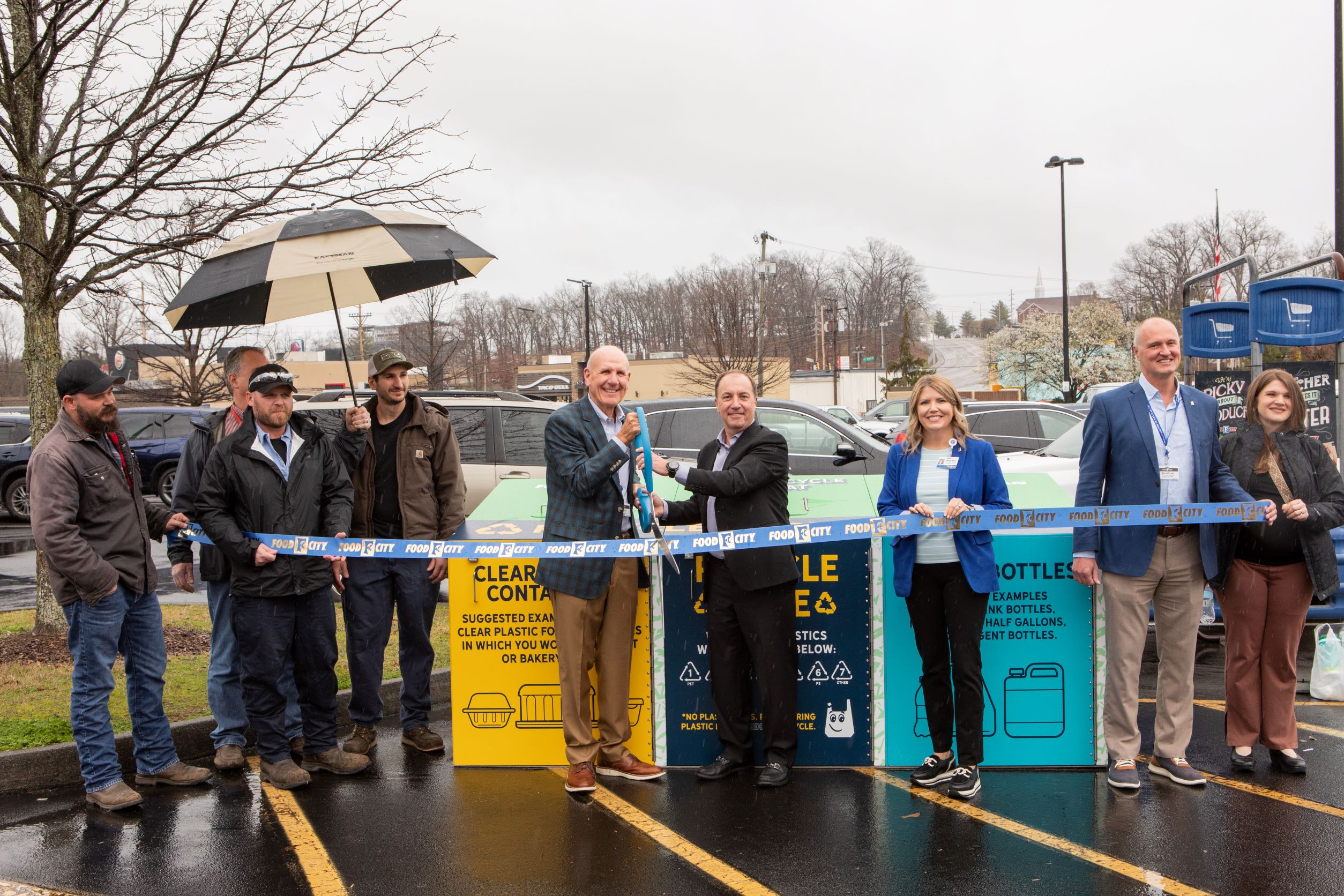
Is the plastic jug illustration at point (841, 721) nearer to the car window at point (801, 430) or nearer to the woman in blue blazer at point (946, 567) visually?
the woman in blue blazer at point (946, 567)

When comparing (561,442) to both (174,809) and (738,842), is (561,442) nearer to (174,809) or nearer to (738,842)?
(738,842)

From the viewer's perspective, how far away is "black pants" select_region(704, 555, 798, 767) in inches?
182

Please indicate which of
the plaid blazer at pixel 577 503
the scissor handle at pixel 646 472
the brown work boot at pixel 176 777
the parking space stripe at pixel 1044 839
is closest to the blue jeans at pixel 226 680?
the brown work boot at pixel 176 777

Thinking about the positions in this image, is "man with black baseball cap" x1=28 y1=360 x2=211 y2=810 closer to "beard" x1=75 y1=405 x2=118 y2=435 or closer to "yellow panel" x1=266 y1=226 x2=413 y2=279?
"beard" x1=75 y1=405 x2=118 y2=435

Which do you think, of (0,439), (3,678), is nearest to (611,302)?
(0,439)

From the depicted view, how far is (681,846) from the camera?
13.1 feet

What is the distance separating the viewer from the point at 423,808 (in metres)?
4.53

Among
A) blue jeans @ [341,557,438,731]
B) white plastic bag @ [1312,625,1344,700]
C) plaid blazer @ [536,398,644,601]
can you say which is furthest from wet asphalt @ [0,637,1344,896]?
plaid blazer @ [536,398,644,601]

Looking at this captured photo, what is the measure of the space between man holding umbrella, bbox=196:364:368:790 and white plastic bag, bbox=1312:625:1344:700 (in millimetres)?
→ 5440

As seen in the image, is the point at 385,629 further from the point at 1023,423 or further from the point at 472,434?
the point at 1023,423

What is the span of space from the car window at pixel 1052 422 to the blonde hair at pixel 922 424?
11.3m

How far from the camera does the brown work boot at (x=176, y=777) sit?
15.9 feet

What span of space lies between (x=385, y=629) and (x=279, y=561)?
787 mm

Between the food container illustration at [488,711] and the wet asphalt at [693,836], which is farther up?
the food container illustration at [488,711]
